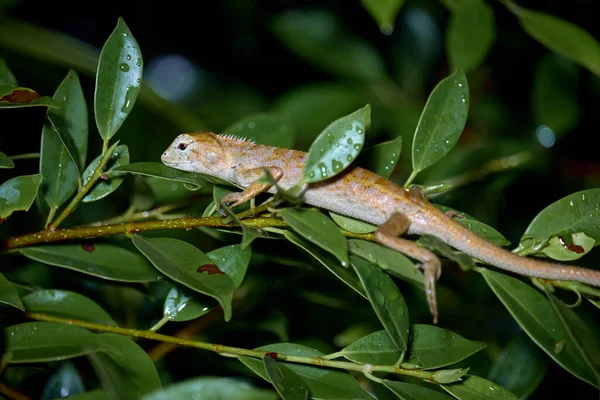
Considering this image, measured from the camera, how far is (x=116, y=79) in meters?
2.38

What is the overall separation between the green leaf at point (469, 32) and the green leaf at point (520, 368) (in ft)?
5.76

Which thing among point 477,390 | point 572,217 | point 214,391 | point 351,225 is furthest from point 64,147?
point 572,217

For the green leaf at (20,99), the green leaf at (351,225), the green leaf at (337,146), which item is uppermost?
the green leaf at (337,146)

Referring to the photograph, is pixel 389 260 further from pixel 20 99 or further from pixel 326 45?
pixel 326 45

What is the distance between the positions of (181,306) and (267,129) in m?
1.11

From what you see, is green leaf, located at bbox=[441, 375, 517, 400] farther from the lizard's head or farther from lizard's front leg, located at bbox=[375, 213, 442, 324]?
the lizard's head

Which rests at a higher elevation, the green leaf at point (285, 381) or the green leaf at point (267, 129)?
the green leaf at point (267, 129)

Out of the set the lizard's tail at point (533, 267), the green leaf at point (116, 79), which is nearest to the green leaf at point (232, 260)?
the green leaf at point (116, 79)

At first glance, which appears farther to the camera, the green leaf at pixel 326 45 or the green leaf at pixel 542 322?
the green leaf at pixel 326 45

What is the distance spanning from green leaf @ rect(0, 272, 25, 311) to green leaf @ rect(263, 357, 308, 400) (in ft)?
2.73

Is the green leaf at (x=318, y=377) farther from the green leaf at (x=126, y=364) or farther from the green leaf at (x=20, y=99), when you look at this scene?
the green leaf at (x=20, y=99)

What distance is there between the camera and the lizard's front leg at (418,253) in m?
2.38

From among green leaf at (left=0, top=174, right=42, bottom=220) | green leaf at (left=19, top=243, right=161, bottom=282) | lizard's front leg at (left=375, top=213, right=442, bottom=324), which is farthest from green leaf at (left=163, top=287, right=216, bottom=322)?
lizard's front leg at (left=375, top=213, right=442, bottom=324)

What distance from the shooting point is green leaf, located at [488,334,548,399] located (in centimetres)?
309
